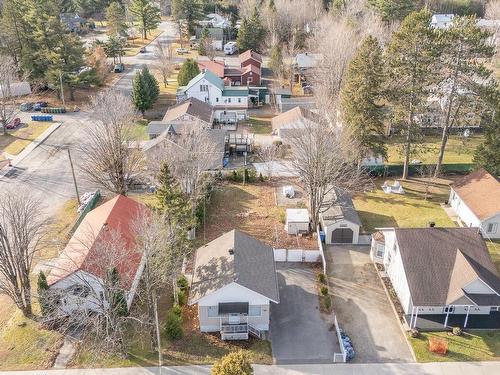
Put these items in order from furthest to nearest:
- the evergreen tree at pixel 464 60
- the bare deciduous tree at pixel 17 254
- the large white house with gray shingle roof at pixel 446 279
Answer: the evergreen tree at pixel 464 60
the large white house with gray shingle roof at pixel 446 279
the bare deciduous tree at pixel 17 254

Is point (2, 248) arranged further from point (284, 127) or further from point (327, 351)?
point (284, 127)

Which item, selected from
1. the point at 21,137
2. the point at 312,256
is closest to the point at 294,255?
the point at 312,256

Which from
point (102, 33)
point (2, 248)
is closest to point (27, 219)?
point (2, 248)

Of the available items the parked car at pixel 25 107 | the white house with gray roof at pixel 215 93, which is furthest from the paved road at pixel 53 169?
the white house with gray roof at pixel 215 93

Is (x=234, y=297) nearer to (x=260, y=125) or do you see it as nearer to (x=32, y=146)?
(x=260, y=125)

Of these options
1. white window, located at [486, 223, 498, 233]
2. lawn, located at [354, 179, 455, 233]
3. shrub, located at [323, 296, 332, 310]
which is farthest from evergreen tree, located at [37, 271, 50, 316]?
white window, located at [486, 223, 498, 233]

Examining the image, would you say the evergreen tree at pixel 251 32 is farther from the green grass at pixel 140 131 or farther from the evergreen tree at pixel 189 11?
the green grass at pixel 140 131
